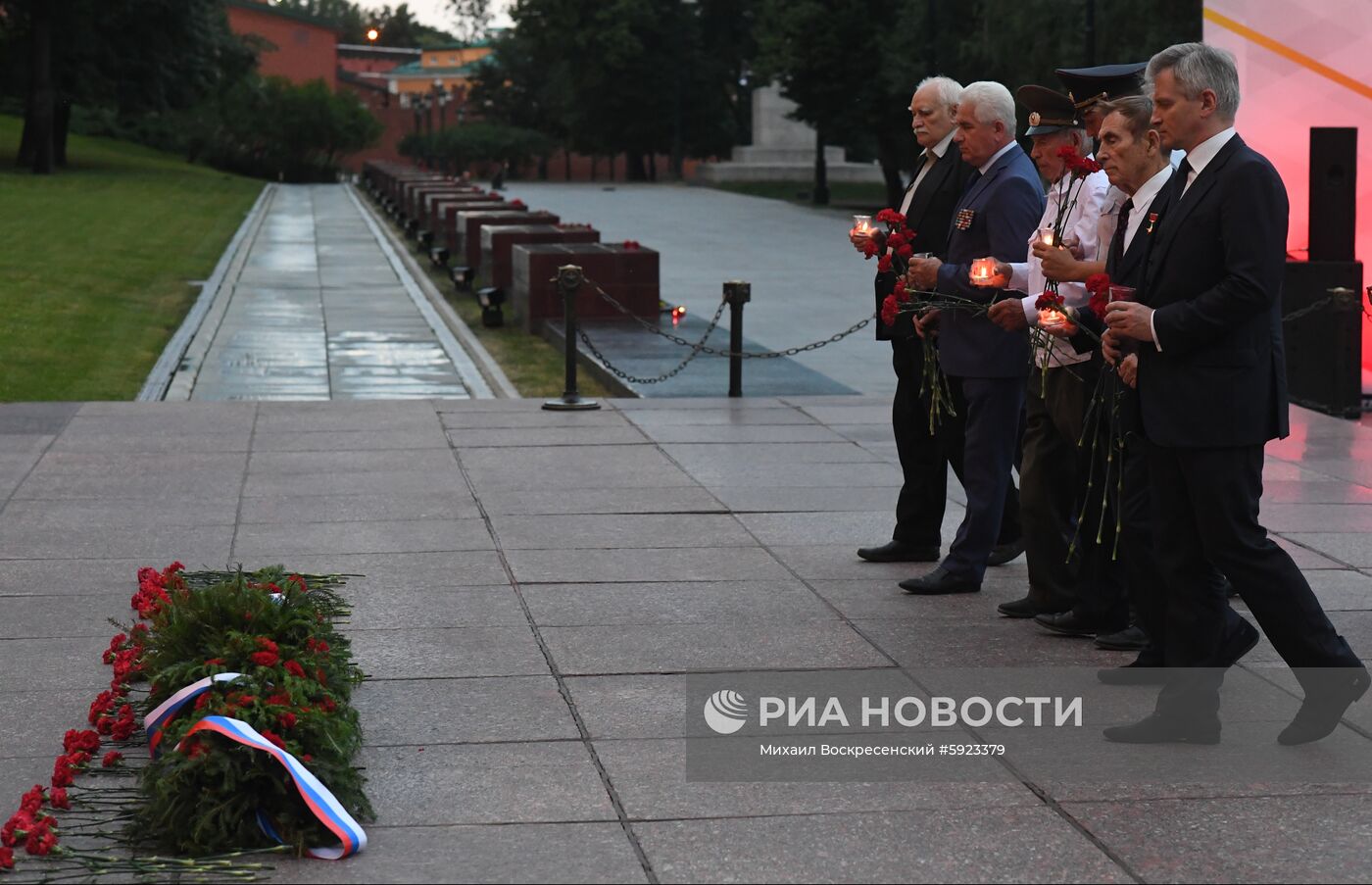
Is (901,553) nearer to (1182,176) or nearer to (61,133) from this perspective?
(1182,176)

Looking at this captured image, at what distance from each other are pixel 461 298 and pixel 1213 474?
19.6 m

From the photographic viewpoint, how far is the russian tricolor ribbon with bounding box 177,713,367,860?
14.6 feet

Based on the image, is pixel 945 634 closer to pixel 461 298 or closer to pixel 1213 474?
pixel 1213 474

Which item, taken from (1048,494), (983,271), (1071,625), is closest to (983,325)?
(983,271)

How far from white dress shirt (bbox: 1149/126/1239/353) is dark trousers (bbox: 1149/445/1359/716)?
37 centimetres

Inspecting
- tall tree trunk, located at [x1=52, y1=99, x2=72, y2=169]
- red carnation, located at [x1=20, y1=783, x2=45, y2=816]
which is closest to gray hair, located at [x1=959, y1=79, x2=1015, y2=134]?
red carnation, located at [x1=20, y1=783, x2=45, y2=816]

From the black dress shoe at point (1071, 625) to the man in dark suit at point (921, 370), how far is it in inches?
43.9

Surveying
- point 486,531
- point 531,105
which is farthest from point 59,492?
point 531,105

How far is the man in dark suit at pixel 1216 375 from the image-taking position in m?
5.05

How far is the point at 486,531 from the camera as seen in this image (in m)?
8.64

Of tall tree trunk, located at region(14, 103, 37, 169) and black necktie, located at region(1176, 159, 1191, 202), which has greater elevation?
tall tree trunk, located at region(14, 103, 37, 169)

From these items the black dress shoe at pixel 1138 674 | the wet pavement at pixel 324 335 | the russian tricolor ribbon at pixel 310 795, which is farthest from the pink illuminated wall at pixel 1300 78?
the russian tricolor ribbon at pixel 310 795

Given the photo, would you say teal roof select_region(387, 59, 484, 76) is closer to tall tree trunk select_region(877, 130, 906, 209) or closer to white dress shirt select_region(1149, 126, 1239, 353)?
tall tree trunk select_region(877, 130, 906, 209)

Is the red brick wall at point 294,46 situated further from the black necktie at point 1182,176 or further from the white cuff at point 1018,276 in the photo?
the black necktie at point 1182,176
